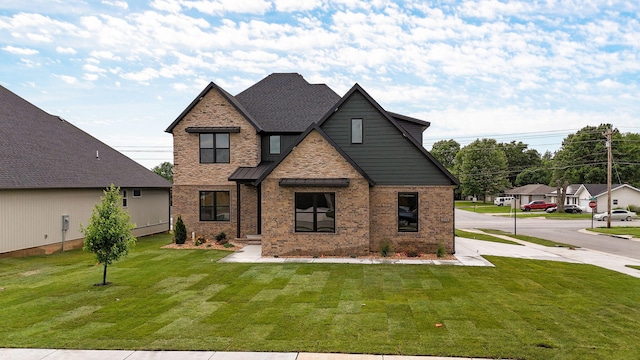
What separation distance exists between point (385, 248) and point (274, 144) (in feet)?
31.8

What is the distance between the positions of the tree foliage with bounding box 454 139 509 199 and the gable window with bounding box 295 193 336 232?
74019 mm

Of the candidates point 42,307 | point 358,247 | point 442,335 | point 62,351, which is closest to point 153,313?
point 62,351

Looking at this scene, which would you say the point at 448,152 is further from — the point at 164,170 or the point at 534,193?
the point at 164,170

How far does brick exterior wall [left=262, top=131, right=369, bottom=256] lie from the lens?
59.1 feet

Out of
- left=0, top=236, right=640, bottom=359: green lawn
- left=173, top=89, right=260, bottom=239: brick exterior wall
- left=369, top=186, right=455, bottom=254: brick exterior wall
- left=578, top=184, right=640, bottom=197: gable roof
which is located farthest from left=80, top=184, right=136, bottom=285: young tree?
left=578, top=184, right=640, bottom=197: gable roof

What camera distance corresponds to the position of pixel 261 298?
11.4 meters

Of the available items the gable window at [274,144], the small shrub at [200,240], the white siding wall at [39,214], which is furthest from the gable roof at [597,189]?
the white siding wall at [39,214]

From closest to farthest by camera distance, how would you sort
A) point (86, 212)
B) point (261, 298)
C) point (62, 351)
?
point (62, 351), point (261, 298), point (86, 212)

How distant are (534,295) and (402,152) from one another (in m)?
8.79

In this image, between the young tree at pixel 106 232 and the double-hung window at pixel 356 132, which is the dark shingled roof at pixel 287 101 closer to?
the double-hung window at pixel 356 132

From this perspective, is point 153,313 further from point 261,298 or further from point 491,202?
point 491,202

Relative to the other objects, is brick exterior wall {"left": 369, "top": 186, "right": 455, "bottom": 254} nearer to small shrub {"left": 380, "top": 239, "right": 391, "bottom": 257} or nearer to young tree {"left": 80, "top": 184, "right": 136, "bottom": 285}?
small shrub {"left": 380, "top": 239, "right": 391, "bottom": 257}

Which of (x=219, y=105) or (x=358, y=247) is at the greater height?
(x=219, y=105)

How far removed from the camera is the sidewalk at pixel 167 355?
734 centimetres
